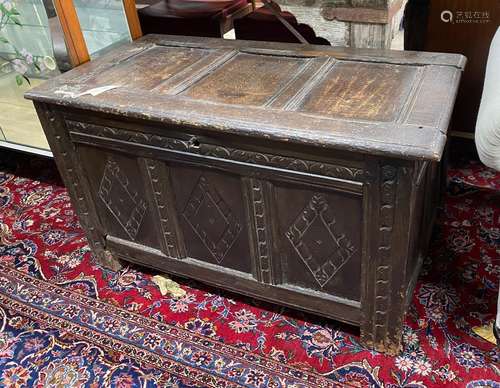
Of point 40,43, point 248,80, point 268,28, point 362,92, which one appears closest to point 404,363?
point 362,92

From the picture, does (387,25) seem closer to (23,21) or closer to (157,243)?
(157,243)

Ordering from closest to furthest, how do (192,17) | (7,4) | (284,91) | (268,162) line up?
(268,162)
(284,91)
(7,4)
(192,17)

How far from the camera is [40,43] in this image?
2.21 metres

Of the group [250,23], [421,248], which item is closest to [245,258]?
[421,248]

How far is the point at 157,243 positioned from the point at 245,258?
0.35m

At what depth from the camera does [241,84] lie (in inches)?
58.0

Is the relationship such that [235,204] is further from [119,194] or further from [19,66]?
[19,66]

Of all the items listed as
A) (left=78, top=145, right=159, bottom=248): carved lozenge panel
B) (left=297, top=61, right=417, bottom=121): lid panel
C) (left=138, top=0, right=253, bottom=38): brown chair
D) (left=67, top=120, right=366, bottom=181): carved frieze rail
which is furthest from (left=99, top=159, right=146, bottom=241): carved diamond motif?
(left=138, top=0, right=253, bottom=38): brown chair

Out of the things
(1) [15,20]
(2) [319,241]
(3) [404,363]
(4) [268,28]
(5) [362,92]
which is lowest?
(3) [404,363]

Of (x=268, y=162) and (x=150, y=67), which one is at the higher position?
(x=150, y=67)

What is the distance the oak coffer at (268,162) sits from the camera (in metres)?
1.22

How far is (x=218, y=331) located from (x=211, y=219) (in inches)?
15.4

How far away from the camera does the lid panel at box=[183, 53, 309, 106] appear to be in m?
1.39

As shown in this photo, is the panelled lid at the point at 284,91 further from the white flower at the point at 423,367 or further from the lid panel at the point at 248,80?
the white flower at the point at 423,367
